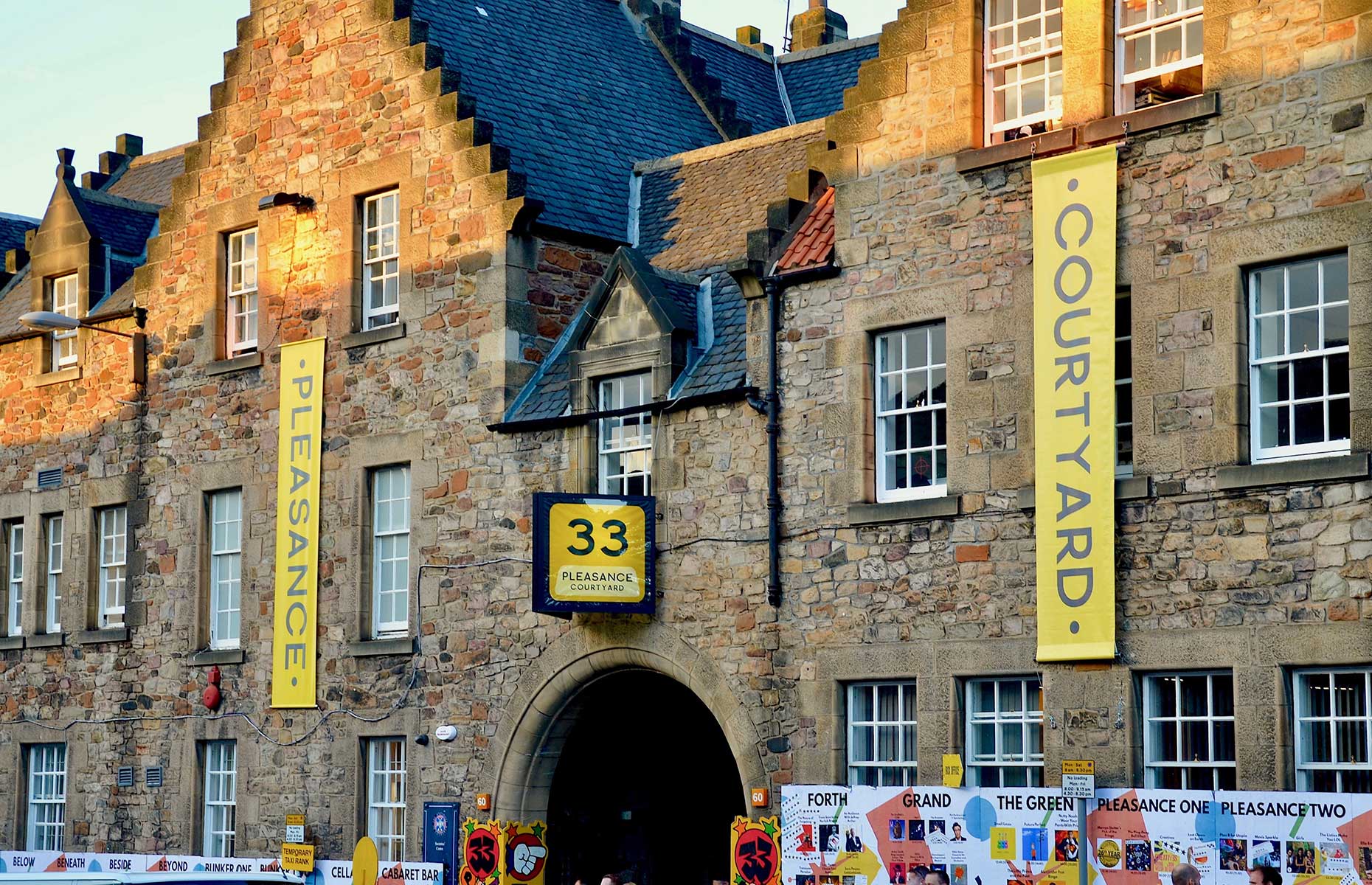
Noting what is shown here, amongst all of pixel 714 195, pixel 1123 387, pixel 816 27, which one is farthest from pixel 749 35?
pixel 1123 387

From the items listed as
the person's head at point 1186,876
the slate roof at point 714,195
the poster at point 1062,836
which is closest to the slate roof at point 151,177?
the slate roof at point 714,195

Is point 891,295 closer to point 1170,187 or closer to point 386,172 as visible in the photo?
point 1170,187

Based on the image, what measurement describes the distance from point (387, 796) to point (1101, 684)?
31.6 ft

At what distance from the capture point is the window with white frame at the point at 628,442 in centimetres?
2158

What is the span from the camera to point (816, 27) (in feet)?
107

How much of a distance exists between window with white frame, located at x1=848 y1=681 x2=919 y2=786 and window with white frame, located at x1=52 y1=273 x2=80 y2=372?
14486 millimetres

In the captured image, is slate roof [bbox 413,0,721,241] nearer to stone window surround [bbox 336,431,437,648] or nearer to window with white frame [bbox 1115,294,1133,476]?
stone window surround [bbox 336,431,437,648]

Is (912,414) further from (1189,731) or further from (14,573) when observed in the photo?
(14,573)

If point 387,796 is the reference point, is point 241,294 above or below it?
above

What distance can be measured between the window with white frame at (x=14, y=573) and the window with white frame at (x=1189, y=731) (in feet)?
58.6

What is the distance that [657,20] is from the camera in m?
29.6

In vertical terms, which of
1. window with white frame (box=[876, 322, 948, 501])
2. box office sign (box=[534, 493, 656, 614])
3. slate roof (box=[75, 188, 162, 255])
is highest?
slate roof (box=[75, 188, 162, 255])

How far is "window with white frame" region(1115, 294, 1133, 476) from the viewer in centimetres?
1761

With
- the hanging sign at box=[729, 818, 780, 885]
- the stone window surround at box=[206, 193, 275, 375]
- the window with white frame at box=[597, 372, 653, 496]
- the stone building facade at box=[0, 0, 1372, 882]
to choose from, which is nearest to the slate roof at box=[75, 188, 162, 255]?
the stone building facade at box=[0, 0, 1372, 882]
